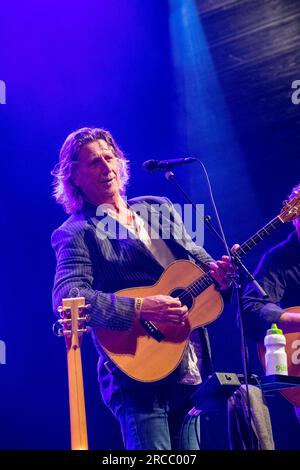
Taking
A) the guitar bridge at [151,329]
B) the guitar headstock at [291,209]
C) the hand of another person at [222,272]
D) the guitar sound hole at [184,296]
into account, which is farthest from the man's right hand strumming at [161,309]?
the guitar headstock at [291,209]

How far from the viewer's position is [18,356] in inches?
201

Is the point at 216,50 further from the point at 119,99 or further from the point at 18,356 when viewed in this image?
the point at 18,356

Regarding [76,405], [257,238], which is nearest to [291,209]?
[257,238]

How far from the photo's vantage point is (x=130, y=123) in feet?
18.9

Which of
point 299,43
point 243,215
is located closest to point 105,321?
point 243,215

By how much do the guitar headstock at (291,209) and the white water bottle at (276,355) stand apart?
694 mm

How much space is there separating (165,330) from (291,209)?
3.60ft

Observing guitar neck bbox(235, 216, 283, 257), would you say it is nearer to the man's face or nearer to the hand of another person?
the hand of another person

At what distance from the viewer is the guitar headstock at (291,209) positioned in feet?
13.7

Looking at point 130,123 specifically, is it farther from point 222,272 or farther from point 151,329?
point 151,329

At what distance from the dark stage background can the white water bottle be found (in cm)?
131

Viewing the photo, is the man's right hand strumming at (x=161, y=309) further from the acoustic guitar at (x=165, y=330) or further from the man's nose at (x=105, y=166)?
the man's nose at (x=105, y=166)

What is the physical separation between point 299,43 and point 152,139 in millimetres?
1386
